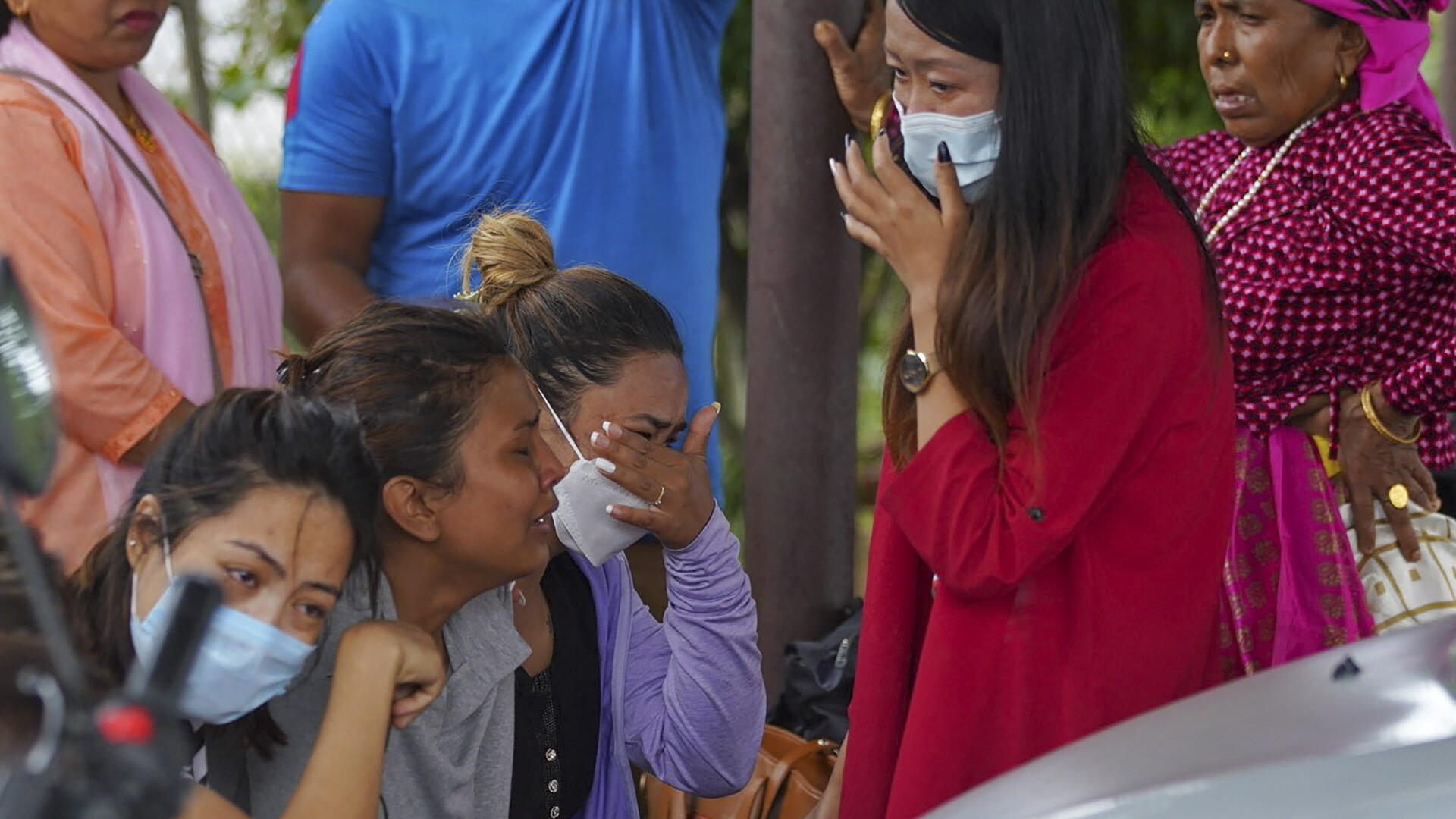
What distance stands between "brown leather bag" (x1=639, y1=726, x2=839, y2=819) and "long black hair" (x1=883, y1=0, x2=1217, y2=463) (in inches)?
36.7

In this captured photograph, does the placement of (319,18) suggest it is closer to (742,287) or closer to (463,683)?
(463,683)

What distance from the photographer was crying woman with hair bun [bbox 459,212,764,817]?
7.49 feet

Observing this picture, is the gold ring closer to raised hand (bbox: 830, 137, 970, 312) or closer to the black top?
raised hand (bbox: 830, 137, 970, 312)

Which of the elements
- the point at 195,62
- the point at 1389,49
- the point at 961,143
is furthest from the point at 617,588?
the point at 195,62

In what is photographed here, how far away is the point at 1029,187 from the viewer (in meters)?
2.08

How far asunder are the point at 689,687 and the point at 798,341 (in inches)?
58.2

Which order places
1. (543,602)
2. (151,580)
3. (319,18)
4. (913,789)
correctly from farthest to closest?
(319,18)
(543,602)
(913,789)
(151,580)

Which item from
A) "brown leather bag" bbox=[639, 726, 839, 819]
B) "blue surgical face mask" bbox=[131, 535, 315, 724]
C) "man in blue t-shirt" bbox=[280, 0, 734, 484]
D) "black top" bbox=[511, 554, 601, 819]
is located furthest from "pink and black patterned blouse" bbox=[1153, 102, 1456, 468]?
"blue surgical face mask" bbox=[131, 535, 315, 724]

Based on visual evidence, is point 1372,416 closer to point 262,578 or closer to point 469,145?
point 469,145

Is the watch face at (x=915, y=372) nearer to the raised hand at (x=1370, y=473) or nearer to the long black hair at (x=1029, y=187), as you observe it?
the long black hair at (x=1029, y=187)

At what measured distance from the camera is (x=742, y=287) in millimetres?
6477

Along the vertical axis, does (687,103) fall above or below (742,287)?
above

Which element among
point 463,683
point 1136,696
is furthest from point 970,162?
point 463,683

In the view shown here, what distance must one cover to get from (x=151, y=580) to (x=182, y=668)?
74 centimetres
